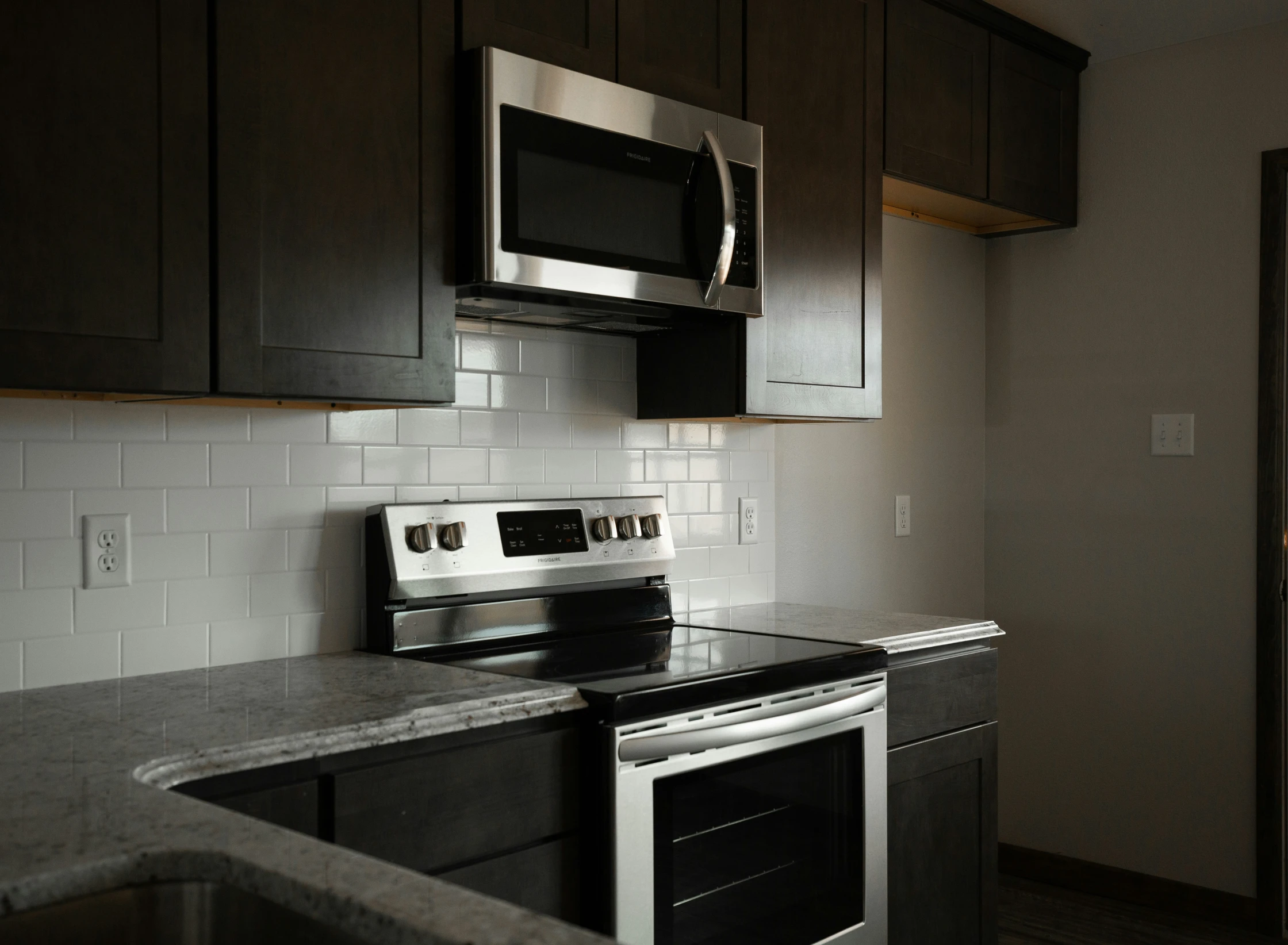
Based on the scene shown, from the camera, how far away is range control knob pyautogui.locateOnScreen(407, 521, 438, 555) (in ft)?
6.88

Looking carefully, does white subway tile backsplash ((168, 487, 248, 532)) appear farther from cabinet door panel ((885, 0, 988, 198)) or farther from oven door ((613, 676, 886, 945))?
cabinet door panel ((885, 0, 988, 198))

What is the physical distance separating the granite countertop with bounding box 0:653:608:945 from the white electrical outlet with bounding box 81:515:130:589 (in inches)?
6.3

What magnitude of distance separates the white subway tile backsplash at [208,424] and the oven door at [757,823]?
0.83 metres

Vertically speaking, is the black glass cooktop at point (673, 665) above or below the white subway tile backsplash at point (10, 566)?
below

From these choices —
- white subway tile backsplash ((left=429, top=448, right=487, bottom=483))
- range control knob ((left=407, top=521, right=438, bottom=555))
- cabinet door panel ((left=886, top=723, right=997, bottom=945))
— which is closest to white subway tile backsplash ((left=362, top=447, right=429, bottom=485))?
white subway tile backsplash ((left=429, top=448, right=487, bottom=483))

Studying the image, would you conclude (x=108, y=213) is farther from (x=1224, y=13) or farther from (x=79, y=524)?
(x=1224, y=13)

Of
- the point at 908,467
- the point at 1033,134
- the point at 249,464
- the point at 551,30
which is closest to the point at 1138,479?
the point at 908,467

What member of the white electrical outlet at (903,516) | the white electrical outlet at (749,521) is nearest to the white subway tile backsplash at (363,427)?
the white electrical outlet at (749,521)

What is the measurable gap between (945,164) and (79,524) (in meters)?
2.19

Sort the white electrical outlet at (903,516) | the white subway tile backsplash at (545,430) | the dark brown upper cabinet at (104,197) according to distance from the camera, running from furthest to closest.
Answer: the white electrical outlet at (903,516), the white subway tile backsplash at (545,430), the dark brown upper cabinet at (104,197)

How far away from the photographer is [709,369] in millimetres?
2451

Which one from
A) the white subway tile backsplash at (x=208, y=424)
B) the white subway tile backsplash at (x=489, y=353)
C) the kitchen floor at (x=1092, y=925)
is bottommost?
the kitchen floor at (x=1092, y=925)

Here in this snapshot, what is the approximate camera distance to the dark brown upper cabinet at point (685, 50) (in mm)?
2145

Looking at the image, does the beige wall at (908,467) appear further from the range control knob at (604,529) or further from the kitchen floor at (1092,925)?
the kitchen floor at (1092,925)
